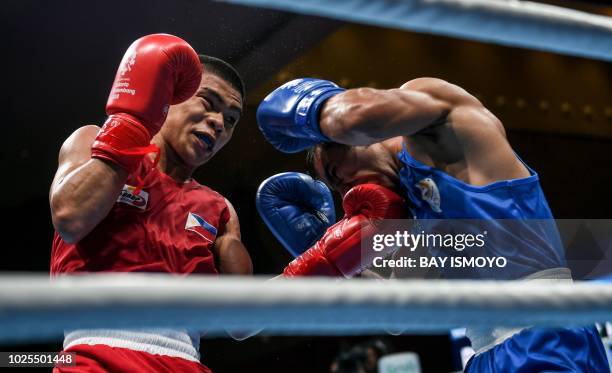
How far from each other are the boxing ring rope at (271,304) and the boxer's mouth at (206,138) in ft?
4.48

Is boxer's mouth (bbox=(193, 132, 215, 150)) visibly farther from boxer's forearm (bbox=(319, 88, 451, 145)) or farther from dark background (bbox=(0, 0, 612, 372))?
dark background (bbox=(0, 0, 612, 372))

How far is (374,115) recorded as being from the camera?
60.4 inches

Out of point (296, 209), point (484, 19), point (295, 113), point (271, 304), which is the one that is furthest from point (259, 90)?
point (271, 304)

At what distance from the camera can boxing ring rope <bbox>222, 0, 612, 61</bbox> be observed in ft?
3.13

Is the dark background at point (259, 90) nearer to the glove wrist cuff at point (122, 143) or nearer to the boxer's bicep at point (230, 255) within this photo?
the boxer's bicep at point (230, 255)

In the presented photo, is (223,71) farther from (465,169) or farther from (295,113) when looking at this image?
(465,169)

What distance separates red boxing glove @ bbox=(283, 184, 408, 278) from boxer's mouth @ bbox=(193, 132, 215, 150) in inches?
15.7

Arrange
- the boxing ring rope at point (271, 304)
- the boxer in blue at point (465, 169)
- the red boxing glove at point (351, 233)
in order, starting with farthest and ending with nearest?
1. the red boxing glove at point (351, 233)
2. the boxer in blue at point (465, 169)
3. the boxing ring rope at point (271, 304)

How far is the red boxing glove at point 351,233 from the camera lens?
1.84 metres

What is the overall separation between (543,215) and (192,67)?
90 cm

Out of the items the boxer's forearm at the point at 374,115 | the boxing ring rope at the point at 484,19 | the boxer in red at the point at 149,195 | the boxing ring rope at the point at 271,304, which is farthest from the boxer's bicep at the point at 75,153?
the boxing ring rope at the point at 271,304

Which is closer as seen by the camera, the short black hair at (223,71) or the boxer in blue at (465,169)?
the boxer in blue at (465,169)

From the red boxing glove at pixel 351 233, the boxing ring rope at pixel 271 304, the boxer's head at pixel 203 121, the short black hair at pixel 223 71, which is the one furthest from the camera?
the short black hair at pixel 223 71

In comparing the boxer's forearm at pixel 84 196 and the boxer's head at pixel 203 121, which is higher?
the boxer's head at pixel 203 121
